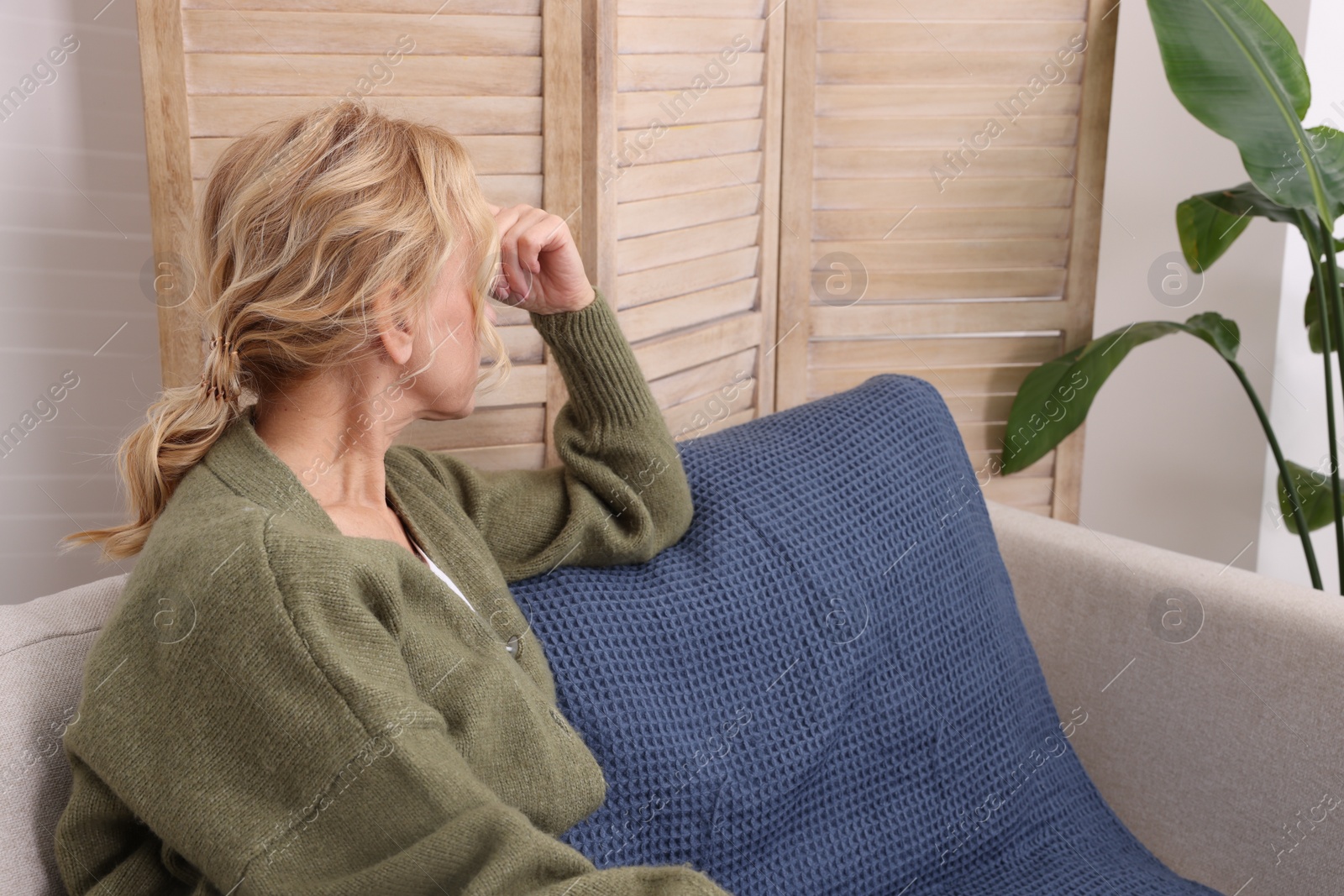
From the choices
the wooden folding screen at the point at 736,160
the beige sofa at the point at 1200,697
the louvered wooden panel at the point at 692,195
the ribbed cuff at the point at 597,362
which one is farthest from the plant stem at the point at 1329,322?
the ribbed cuff at the point at 597,362

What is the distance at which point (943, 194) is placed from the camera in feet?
6.14

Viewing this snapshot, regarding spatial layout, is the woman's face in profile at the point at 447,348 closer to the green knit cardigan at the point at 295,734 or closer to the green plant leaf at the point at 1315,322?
the green knit cardigan at the point at 295,734

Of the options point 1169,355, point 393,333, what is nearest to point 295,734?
point 393,333

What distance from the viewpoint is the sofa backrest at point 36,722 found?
0.84m

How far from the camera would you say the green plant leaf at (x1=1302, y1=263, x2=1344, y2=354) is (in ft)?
5.58

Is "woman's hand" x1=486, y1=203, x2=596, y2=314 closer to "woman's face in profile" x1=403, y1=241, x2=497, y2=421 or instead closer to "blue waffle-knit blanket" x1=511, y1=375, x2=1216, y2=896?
"woman's face in profile" x1=403, y1=241, x2=497, y2=421

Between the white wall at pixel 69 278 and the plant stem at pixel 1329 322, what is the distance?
5.19ft

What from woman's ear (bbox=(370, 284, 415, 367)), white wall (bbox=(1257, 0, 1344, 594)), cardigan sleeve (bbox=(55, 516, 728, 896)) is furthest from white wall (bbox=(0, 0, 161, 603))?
white wall (bbox=(1257, 0, 1344, 594))

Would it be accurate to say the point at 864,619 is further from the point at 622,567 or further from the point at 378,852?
the point at 378,852

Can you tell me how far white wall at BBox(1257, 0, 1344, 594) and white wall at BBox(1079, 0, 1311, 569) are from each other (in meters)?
0.02

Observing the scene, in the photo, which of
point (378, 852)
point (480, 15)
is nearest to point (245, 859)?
point (378, 852)

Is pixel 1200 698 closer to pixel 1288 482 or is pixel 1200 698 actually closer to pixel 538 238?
pixel 1288 482

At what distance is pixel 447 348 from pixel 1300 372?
5.39 ft

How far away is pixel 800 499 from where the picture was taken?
1270 millimetres
